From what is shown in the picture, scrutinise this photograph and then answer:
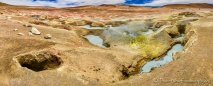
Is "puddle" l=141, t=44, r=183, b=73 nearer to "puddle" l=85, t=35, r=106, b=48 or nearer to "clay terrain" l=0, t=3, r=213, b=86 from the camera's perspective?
"clay terrain" l=0, t=3, r=213, b=86

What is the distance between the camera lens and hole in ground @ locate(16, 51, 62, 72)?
68.7ft

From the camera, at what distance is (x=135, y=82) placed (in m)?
18.0

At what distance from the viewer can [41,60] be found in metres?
21.1

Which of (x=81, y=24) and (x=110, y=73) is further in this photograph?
(x=81, y=24)

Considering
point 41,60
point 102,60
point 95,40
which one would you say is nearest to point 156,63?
point 102,60

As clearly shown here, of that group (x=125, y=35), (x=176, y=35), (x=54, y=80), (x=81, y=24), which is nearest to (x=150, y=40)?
(x=125, y=35)

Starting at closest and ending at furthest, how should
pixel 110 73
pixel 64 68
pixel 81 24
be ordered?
pixel 64 68 < pixel 110 73 < pixel 81 24

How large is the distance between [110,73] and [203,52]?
10352 millimetres

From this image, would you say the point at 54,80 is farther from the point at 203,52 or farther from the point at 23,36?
the point at 203,52

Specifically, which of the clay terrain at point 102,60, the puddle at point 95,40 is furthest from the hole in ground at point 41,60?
the puddle at point 95,40

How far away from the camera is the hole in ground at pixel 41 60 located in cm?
2094

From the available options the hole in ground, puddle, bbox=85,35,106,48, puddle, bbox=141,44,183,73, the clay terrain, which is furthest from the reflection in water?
the hole in ground

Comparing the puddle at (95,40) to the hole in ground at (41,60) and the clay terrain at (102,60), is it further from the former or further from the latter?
the hole in ground at (41,60)

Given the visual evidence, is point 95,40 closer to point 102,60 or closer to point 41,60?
point 102,60
